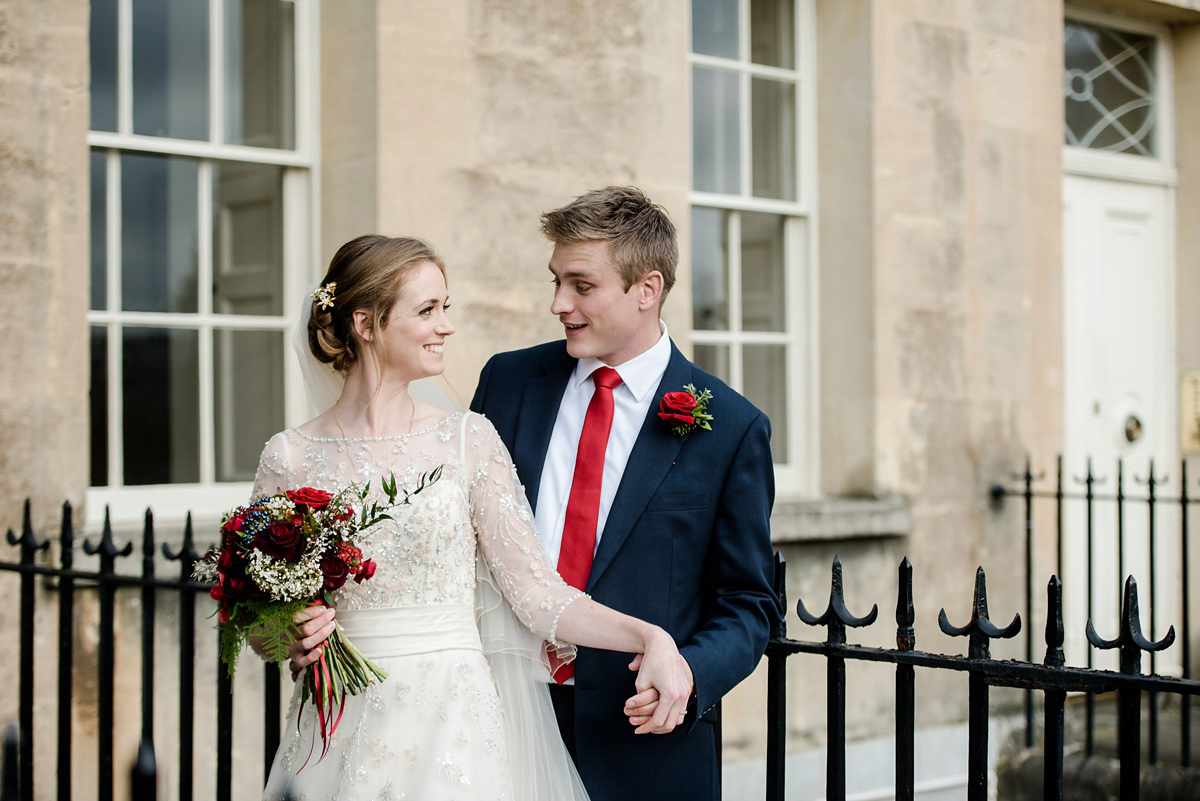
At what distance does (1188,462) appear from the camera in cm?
701

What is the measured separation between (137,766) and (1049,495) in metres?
5.36

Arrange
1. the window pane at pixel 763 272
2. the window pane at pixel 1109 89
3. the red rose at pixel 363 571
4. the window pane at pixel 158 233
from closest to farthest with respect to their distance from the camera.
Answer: the red rose at pixel 363 571
the window pane at pixel 158 233
the window pane at pixel 763 272
the window pane at pixel 1109 89

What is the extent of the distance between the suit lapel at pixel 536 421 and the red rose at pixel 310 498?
0.56m

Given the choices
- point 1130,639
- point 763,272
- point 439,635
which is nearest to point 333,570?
point 439,635

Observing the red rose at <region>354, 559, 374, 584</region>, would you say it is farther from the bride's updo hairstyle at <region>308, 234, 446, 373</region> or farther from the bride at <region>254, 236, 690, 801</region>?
the bride's updo hairstyle at <region>308, 234, 446, 373</region>

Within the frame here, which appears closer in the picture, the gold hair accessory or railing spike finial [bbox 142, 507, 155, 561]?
the gold hair accessory

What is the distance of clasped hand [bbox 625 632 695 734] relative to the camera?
230cm

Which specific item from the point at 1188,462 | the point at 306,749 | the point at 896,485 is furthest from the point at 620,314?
the point at 1188,462

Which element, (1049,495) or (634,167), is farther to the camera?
(1049,495)

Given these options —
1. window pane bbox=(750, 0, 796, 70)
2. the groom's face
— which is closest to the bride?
the groom's face

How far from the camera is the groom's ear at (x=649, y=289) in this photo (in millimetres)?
2779

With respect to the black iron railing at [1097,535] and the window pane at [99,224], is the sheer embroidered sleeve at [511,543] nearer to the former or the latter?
the window pane at [99,224]

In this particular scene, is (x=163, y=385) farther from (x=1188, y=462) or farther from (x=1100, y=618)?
(x=1188, y=462)

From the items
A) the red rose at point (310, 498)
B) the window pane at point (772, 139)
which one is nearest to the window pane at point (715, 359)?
the window pane at point (772, 139)
